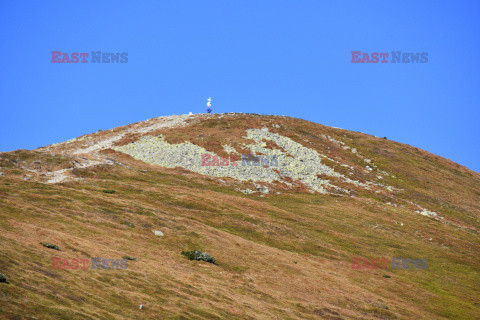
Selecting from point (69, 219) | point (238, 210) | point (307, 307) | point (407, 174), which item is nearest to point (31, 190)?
point (69, 219)

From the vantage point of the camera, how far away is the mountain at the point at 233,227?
3155 centimetres

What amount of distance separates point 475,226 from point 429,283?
3997 cm

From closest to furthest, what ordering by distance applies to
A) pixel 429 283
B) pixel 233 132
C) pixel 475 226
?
pixel 429 283, pixel 475 226, pixel 233 132

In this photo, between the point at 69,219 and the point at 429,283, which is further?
the point at 429,283

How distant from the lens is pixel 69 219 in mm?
44719

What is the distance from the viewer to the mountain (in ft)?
104

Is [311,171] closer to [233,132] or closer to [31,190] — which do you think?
[233,132]

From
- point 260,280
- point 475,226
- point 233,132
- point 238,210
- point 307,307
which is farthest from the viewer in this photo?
point 233,132

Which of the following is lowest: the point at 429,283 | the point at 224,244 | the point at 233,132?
Result: the point at 429,283

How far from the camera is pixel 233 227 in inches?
2362

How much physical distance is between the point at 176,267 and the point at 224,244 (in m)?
11.7

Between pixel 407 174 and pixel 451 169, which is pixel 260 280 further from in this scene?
pixel 451 169

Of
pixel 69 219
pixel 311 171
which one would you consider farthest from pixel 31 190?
pixel 311 171

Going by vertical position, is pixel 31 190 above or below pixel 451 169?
A: below
